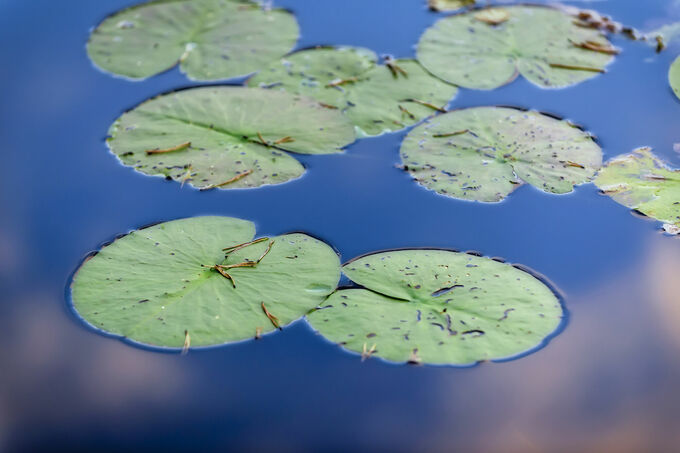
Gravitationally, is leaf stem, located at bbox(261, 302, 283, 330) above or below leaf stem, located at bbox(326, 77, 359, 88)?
below

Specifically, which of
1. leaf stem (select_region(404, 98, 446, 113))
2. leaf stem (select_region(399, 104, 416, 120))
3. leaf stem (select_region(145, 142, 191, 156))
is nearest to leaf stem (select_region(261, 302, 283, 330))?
leaf stem (select_region(145, 142, 191, 156))

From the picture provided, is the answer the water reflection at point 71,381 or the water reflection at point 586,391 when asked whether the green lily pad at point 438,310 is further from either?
the water reflection at point 71,381

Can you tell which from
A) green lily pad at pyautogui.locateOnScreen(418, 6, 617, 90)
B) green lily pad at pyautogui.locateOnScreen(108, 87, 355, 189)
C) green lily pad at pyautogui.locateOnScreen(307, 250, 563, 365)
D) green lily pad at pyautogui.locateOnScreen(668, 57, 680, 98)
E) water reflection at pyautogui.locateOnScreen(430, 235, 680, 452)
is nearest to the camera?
water reflection at pyautogui.locateOnScreen(430, 235, 680, 452)

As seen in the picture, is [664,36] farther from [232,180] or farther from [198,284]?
[198,284]

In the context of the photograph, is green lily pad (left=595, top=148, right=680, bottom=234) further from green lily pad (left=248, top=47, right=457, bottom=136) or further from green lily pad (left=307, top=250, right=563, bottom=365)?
green lily pad (left=248, top=47, right=457, bottom=136)

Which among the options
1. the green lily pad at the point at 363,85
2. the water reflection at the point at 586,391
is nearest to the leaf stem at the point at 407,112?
the green lily pad at the point at 363,85

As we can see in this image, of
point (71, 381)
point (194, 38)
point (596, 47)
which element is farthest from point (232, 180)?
point (596, 47)
